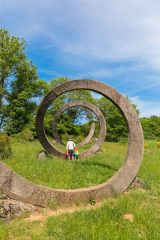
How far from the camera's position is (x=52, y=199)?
27.6ft

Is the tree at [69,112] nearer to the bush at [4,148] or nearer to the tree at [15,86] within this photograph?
the tree at [15,86]

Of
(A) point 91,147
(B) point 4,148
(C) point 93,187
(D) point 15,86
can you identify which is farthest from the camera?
(D) point 15,86

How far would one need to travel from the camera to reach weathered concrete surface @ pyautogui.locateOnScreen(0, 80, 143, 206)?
26.6 feet

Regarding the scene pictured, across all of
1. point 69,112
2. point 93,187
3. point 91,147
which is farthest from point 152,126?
point 93,187

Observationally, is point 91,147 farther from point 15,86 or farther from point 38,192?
point 15,86

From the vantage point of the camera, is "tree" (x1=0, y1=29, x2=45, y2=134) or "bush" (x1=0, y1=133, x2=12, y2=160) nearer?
"bush" (x1=0, y1=133, x2=12, y2=160)

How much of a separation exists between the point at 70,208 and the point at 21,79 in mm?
34360

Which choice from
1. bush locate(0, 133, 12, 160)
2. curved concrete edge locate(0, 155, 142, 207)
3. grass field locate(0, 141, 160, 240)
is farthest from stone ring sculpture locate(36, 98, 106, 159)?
curved concrete edge locate(0, 155, 142, 207)

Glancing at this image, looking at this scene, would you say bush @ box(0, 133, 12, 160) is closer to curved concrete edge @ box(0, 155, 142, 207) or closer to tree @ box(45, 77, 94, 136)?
curved concrete edge @ box(0, 155, 142, 207)

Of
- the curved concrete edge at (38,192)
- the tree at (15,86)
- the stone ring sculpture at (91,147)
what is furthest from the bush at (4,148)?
the tree at (15,86)

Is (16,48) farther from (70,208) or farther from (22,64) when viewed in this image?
(70,208)

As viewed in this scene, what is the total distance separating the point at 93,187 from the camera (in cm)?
937

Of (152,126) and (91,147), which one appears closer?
(91,147)

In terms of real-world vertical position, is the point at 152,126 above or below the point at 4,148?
above
